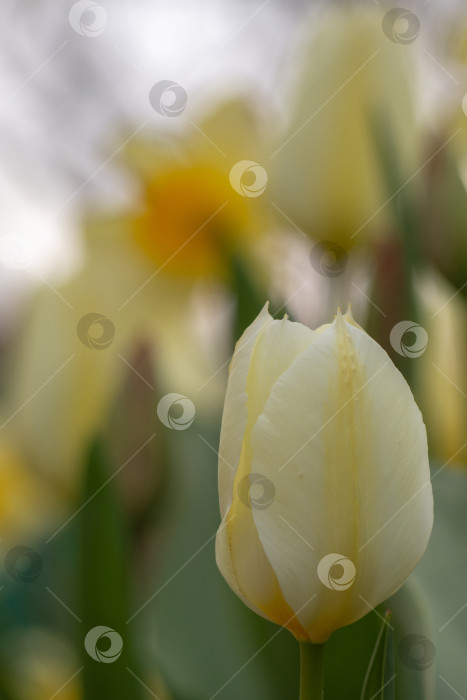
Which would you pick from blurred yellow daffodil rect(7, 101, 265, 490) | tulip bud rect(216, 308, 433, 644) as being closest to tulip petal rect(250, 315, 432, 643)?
tulip bud rect(216, 308, 433, 644)

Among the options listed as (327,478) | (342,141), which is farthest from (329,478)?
(342,141)

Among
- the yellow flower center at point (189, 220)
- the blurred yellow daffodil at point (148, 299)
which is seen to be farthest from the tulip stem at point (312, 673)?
the yellow flower center at point (189, 220)

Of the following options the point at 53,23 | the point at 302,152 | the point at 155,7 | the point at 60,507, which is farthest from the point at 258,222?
the point at 53,23

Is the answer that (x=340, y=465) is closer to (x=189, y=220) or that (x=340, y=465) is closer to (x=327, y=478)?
(x=327, y=478)

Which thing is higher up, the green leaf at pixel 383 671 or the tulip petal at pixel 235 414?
the tulip petal at pixel 235 414

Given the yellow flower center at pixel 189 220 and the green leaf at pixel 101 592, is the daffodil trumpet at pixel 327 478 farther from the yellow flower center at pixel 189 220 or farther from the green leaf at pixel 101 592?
the yellow flower center at pixel 189 220

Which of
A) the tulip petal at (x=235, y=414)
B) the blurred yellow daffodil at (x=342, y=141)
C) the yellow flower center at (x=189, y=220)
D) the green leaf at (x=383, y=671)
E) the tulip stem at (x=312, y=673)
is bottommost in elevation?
the tulip stem at (x=312, y=673)

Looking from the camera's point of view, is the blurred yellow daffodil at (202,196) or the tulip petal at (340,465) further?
the blurred yellow daffodil at (202,196)
